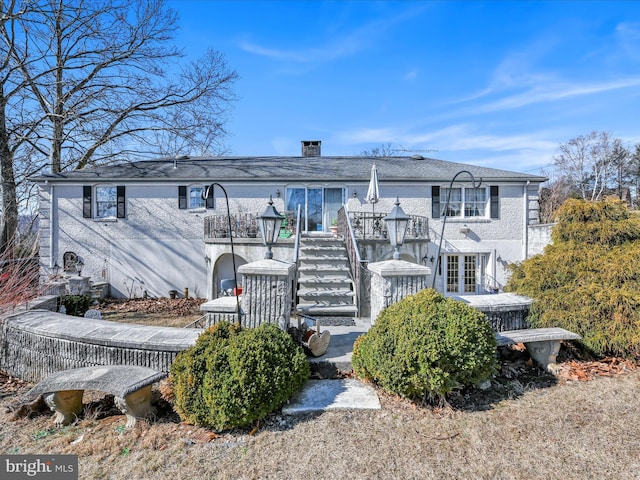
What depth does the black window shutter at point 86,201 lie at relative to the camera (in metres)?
12.0

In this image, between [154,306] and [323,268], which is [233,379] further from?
[154,306]

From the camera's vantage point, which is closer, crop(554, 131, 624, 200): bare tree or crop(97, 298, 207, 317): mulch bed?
crop(97, 298, 207, 317): mulch bed

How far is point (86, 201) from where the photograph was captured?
12.0 metres

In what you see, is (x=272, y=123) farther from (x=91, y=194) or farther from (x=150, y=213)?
(x=91, y=194)

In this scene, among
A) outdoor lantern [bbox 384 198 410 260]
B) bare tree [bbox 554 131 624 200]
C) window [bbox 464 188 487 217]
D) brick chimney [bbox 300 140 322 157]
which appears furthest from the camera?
bare tree [bbox 554 131 624 200]

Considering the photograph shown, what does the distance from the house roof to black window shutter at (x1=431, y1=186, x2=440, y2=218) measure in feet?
1.55

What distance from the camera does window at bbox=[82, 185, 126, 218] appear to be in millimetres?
12031

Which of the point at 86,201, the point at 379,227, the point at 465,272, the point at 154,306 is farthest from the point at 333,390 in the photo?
the point at 86,201

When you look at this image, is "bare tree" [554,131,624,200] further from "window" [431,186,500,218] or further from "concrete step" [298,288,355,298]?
"concrete step" [298,288,355,298]

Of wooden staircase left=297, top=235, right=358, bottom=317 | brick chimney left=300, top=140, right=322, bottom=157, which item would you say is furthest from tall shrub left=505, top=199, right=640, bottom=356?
brick chimney left=300, top=140, right=322, bottom=157

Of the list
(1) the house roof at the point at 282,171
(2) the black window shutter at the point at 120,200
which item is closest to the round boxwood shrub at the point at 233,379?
(1) the house roof at the point at 282,171

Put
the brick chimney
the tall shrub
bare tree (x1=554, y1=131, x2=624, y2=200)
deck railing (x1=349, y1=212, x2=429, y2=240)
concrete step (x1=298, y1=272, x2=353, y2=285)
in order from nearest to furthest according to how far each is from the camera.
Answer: the tall shrub, concrete step (x1=298, y1=272, x2=353, y2=285), deck railing (x1=349, y1=212, x2=429, y2=240), the brick chimney, bare tree (x1=554, y1=131, x2=624, y2=200)

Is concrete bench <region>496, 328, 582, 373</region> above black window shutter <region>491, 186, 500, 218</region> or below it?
below

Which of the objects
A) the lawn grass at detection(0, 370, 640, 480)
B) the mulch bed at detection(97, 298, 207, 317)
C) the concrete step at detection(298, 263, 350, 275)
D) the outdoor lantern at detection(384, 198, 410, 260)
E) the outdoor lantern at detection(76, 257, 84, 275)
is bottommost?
the mulch bed at detection(97, 298, 207, 317)
